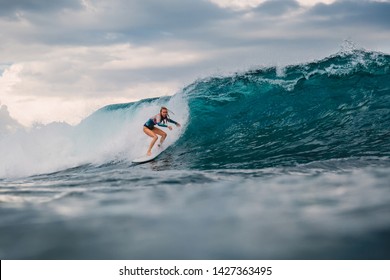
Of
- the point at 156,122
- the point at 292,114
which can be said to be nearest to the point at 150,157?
the point at 156,122

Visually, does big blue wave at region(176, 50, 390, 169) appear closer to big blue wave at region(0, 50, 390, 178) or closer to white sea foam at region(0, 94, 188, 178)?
big blue wave at region(0, 50, 390, 178)

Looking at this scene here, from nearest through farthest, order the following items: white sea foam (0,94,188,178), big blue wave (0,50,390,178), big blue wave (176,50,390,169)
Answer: big blue wave (176,50,390,169), big blue wave (0,50,390,178), white sea foam (0,94,188,178)

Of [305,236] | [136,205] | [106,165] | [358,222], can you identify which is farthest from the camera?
[106,165]

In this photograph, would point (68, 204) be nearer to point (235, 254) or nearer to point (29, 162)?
point (235, 254)

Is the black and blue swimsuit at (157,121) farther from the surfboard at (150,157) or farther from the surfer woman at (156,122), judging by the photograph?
the surfboard at (150,157)

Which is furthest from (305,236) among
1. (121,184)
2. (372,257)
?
(121,184)

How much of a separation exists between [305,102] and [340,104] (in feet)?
3.64

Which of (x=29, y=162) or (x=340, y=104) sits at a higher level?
(x=340, y=104)

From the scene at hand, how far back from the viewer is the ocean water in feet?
7.27

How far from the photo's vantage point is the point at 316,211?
2779mm

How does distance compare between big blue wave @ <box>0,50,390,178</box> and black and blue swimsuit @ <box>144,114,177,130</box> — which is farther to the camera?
black and blue swimsuit @ <box>144,114,177,130</box>

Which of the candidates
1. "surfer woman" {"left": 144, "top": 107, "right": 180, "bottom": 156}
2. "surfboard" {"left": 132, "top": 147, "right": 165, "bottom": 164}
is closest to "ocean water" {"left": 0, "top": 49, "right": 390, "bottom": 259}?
"surfboard" {"left": 132, "top": 147, "right": 165, "bottom": 164}

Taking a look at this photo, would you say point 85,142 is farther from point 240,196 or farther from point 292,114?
point 240,196

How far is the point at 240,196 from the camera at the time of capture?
3521 millimetres
